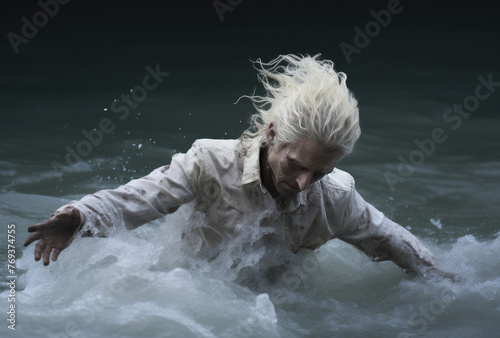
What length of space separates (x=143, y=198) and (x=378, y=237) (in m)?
0.95

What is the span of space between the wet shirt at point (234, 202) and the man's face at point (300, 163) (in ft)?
0.40

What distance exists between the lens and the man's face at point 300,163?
2.59 m

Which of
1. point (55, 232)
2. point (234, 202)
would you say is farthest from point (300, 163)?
point (55, 232)

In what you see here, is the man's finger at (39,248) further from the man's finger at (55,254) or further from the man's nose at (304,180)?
the man's nose at (304,180)

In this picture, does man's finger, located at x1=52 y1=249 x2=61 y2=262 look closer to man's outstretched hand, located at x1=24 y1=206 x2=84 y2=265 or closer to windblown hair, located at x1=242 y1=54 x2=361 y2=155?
man's outstretched hand, located at x1=24 y1=206 x2=84 y2=265

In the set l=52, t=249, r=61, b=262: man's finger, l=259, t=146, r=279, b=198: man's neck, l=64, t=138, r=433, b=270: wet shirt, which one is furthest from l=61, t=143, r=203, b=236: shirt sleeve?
l=259, t=146, r=279, b=198: man's neck

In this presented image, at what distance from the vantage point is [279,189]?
2797 mm

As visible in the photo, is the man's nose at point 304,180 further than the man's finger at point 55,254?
Yes

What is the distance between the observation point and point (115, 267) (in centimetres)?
292

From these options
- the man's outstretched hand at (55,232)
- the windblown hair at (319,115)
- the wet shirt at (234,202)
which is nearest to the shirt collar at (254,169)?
the wet shirt at (234,202)

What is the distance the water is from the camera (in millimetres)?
2809

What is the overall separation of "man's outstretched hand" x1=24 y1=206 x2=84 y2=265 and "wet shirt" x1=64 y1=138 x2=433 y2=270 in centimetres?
10

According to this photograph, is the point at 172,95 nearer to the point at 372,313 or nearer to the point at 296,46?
the point at 296,46

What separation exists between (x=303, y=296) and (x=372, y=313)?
0.92ft
